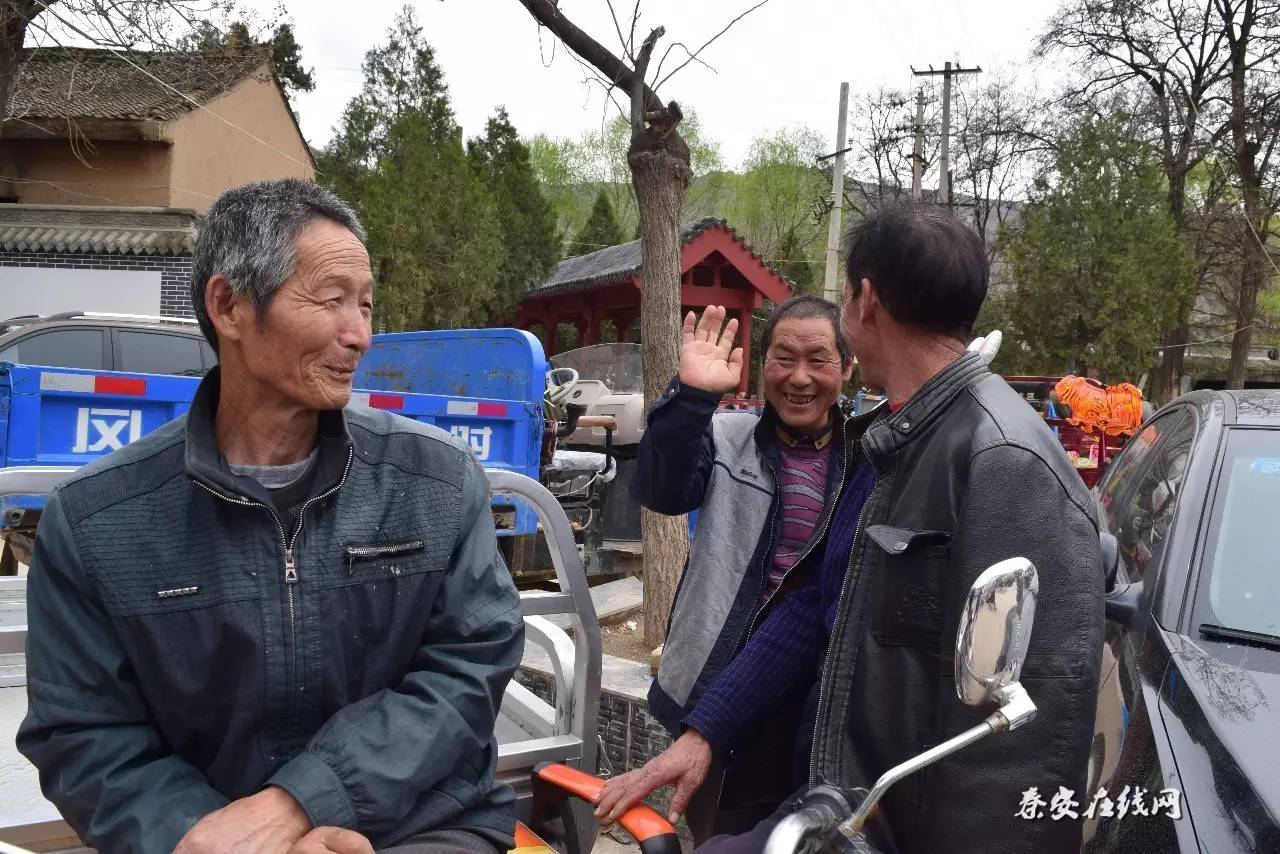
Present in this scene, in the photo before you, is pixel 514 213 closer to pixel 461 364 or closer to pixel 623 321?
pixel 623 321

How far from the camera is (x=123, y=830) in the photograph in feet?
5.25

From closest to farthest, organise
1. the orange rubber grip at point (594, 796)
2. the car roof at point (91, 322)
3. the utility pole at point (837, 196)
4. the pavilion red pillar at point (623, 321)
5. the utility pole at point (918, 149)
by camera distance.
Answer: the orange rubber grip at point (594, 796) → the car roof at point (91, 322) → the utility pole at point (837, 196) → the pavilion red pillar at point (623, 321) → the utility pole at point (918, 149)

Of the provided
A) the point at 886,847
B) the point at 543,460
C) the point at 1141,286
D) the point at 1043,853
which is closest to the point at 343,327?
the point at 886,847

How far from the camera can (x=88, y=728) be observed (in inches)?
64.6

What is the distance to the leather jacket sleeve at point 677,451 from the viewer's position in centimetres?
242

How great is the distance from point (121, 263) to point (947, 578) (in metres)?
19.7

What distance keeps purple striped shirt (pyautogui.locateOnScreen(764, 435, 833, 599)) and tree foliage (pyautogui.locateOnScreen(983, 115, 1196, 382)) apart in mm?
24560

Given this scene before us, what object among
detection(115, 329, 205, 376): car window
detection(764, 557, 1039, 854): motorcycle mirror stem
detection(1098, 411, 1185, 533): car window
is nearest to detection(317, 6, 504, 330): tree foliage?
detection(115, 329, 205, 376): car window

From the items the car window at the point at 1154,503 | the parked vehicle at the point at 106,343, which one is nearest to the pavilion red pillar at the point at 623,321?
the parked vehicle at the point at 106,343

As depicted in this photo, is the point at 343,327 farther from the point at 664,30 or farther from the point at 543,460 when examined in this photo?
the point at 543,460

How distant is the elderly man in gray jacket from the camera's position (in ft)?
5.39

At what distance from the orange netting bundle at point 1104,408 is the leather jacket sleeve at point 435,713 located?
1092 centimetres

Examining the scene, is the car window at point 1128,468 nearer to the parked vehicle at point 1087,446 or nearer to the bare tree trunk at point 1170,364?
the parked vehicle at point 1087,446

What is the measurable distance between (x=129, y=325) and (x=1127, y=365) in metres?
22.9
